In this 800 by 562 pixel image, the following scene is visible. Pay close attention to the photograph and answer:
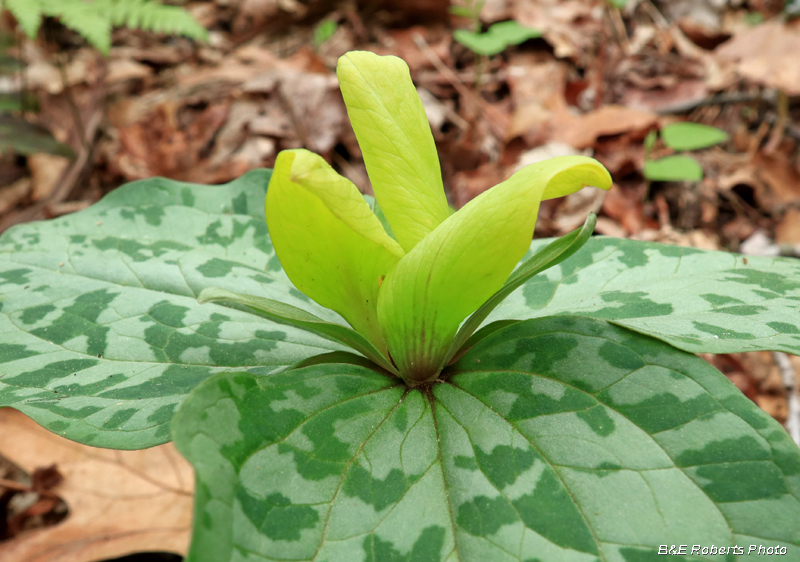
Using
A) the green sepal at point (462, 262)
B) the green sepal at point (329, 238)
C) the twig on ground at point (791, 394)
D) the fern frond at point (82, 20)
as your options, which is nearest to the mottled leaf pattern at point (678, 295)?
the green sepal at point (462, 262)

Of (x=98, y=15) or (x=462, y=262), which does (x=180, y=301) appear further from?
(x=98, y=15)

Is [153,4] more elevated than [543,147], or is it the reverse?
[153,4]

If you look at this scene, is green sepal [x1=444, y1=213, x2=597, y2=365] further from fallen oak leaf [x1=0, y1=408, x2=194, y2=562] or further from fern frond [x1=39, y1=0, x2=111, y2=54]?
fern frond [x1=39, y1=0, x2=111, y2=54]

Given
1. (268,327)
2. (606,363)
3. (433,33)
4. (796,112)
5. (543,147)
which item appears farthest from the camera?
(433,33)

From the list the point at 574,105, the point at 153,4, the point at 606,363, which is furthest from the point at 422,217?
the point at 153,4

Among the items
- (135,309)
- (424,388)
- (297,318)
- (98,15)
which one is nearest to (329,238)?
(297,318)

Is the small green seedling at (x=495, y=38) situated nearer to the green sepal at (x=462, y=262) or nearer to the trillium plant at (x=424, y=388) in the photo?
the trillium plant at (x=424, y=388)

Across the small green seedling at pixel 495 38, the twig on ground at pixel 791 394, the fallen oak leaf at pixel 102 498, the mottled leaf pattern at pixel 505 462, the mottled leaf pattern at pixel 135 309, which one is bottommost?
the twig on ground at pixel 791 394

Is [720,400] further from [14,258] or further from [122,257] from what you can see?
[14,258]
